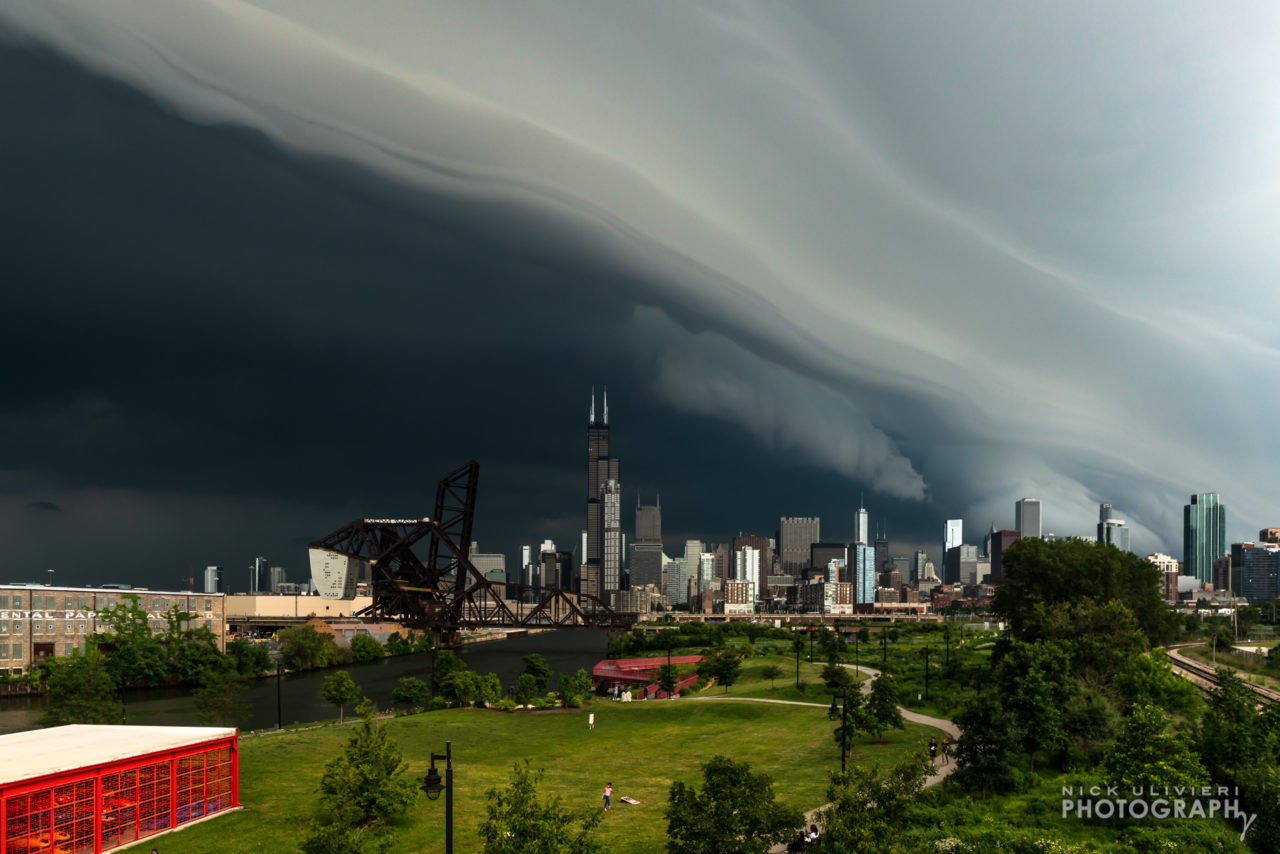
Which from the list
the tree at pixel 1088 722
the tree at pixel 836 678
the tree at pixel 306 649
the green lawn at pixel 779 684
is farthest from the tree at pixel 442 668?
the tree at pixel 1088 722

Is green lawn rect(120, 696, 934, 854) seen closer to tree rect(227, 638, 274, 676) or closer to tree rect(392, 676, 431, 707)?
tree rect(392, 676, 431, 707)

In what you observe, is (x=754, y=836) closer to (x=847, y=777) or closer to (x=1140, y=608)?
(x=847, y=777)

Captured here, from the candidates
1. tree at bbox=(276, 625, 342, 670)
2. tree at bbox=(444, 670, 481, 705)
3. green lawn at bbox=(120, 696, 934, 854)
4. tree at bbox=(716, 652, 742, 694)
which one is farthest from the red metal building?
tree at bbox=(276, 625, 342, 670)

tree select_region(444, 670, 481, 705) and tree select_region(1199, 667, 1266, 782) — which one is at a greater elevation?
tree select_region(1199, 667, 1266, 782)

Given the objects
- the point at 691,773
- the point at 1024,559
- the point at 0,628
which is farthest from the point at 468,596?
the point at 691,773

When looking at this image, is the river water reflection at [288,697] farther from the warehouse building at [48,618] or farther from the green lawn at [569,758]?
the green lawn at [569,758]

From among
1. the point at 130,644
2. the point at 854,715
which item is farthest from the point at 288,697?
the point at 854,715

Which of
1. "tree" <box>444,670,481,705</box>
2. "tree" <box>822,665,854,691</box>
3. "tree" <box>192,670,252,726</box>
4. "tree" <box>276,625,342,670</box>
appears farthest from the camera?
"tree" <box>276,625,342,670</box>
